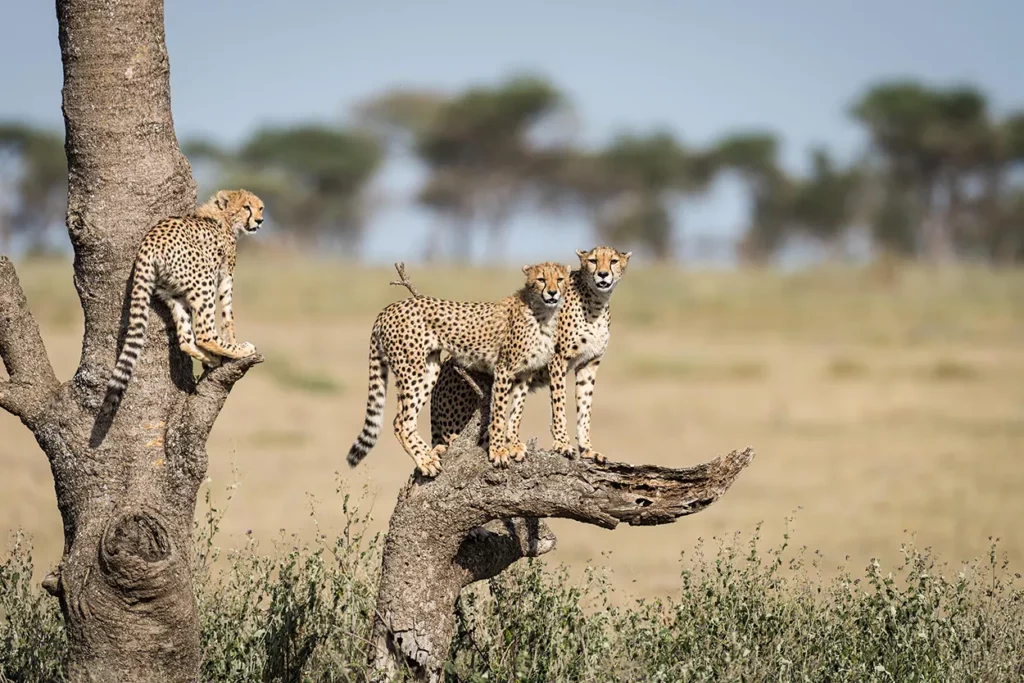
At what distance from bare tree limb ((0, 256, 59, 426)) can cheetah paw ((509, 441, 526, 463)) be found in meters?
1.58

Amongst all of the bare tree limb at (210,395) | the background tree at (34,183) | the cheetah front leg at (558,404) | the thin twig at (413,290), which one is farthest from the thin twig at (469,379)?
the background tree at (34,183)

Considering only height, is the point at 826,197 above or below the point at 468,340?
above

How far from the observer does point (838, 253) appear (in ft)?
156

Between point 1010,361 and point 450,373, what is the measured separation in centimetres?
1627

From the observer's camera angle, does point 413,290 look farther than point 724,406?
No

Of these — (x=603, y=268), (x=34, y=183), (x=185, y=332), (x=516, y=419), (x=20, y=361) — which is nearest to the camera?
(x=20, y=361)

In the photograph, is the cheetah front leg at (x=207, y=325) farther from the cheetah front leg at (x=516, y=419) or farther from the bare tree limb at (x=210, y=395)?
the cheetah front leg at (x=516, y=419)

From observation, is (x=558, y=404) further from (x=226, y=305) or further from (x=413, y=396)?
(x=226, y=305)

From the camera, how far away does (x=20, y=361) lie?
4648 mm

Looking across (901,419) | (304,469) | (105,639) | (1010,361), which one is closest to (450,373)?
(105,639)

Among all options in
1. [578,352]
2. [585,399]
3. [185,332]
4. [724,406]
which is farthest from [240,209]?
[724,406]

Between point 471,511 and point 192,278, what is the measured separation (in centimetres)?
130

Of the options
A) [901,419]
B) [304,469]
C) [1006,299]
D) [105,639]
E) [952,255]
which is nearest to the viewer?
[105,639]

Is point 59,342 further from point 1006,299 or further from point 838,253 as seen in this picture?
point 838,253
